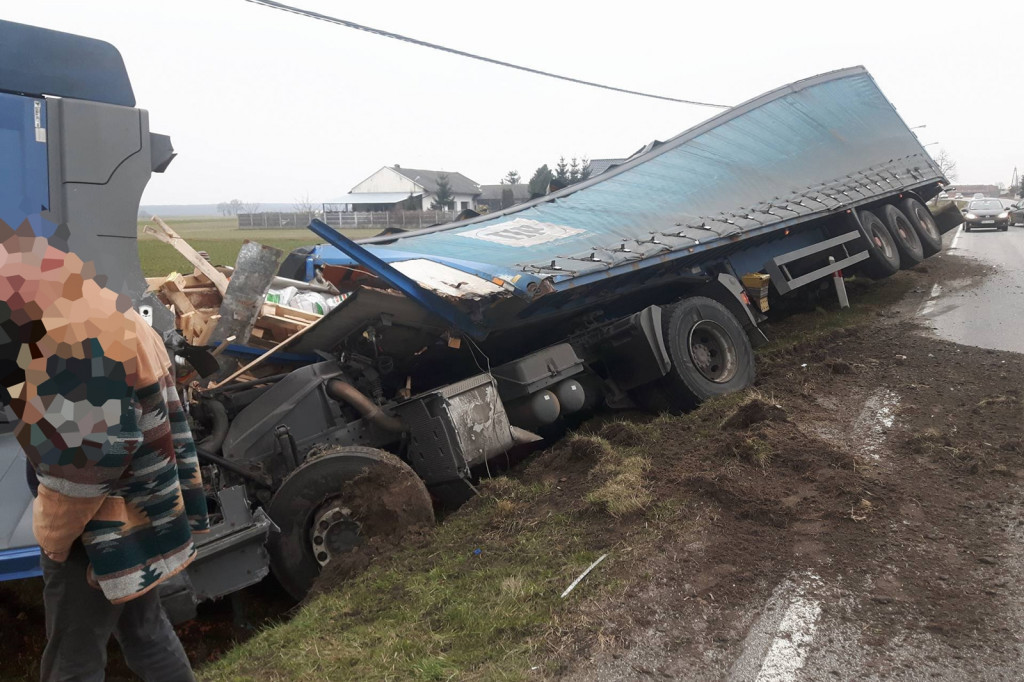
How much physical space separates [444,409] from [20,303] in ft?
10.7

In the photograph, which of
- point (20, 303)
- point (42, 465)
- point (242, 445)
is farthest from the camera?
point (242, 445)

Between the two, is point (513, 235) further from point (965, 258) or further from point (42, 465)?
point (965, 258)

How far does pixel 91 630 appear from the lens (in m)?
2.53

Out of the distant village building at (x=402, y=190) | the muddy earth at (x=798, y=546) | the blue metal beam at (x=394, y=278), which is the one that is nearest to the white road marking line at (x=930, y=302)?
the muddy earth at (x=798, y=546)

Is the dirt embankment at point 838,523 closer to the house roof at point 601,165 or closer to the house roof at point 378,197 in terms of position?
the house roof at point 601,165

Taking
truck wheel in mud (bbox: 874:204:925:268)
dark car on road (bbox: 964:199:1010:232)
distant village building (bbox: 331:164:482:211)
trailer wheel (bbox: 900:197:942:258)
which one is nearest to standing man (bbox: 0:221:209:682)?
truck wheel in mud (bbox: 874:204:925:268)

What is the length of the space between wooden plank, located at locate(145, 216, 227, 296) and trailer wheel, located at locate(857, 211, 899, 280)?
324 inches

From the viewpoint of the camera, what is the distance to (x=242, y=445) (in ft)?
16.4

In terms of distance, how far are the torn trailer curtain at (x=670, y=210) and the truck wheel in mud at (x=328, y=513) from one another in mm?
1248

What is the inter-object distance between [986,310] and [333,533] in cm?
891

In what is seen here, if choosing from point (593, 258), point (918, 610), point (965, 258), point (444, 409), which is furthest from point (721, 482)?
point (965, 258)

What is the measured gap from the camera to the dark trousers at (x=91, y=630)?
2.47 meters

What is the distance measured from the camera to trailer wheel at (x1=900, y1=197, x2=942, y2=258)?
41.8 feet

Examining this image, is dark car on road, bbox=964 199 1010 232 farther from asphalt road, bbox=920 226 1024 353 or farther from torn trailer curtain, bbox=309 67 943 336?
torn trailer curtain, bbox=309 67 943 336
